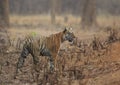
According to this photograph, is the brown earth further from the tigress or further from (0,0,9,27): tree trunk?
(0,0,9,27): tree trunk

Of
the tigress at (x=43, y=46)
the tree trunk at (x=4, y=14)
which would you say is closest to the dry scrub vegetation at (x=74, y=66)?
the tigress at (x=43, y=46)

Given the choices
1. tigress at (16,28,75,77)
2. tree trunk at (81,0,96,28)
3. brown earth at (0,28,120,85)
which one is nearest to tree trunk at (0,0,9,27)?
tree trunk at (81,0,96,28)

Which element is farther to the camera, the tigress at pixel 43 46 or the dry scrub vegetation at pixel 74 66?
the tigress at pixel 43 46

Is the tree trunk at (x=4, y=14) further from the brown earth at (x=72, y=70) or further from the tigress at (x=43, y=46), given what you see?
the tigress at (x=43, y=46)

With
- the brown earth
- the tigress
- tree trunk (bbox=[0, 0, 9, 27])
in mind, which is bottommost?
the brown earth

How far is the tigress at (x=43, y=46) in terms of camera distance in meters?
11.9

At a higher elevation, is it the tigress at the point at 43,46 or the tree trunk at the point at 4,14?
the tree trunk at the point at 4,14

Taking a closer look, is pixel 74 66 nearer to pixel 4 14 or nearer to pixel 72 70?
pixel 72 70

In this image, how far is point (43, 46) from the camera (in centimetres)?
1202

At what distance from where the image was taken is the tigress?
1195cm

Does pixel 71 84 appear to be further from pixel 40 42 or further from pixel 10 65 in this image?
pixel 10 65

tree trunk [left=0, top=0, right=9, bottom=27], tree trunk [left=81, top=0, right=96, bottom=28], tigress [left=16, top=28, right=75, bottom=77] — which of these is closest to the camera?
tigress [left=16, top=28, right=75, bottom=77]

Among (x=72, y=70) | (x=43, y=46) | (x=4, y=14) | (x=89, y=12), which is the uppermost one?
(x=89, y=12)

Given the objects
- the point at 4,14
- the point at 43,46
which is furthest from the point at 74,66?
the point at 4,14
